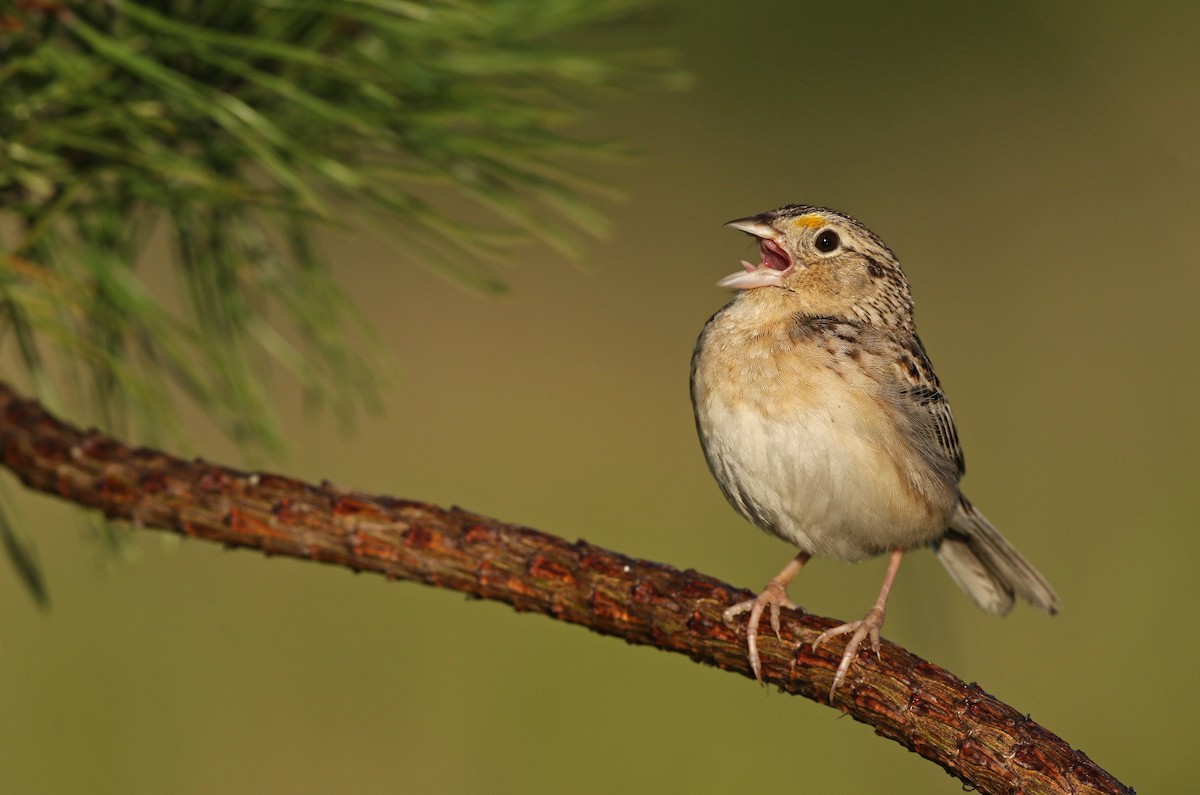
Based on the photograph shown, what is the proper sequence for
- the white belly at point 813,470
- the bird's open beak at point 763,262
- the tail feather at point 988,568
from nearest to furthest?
1. the white belly at point 813,470
2. the bird's open beak at point 763,262
3. the tail feather at point 988,568

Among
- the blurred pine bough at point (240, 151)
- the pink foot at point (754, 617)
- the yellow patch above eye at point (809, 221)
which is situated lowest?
the pink foot at point (754, 617)

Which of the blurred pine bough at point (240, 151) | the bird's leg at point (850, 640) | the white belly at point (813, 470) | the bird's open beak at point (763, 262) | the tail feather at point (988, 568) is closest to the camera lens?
the bird's leg at point (850, 640)

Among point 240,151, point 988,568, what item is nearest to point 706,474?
point 988,568

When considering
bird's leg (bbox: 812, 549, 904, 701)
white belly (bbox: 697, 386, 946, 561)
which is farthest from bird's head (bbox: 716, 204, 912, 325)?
bird's leg (bbox: 812, 549, 904, 701)

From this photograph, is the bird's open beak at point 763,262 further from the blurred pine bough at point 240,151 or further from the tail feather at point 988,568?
the tail feather at point 988,568

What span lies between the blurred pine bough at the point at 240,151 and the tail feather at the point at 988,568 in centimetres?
104

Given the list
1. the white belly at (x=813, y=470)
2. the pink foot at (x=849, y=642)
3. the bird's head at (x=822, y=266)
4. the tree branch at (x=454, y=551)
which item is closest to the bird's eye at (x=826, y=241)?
the bird's head at (x=822, y=266)

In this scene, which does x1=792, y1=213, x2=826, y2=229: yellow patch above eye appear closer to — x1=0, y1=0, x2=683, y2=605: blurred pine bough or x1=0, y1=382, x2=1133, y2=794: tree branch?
x1=0, y1=0, x2=683, y2=605: blurred pine bough

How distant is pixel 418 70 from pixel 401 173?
0.46 feet

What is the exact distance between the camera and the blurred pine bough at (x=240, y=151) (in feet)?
5.49

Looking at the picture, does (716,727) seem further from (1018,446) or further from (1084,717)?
(1018,446)

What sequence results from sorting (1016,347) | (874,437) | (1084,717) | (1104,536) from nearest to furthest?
1. (874,437)
2. (1084,717)
3. (1104,536)
4. (1016,347)

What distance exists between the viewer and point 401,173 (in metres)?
1.84

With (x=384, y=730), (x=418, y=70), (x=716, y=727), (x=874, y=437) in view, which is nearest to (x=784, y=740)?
(x=716, y=727)
